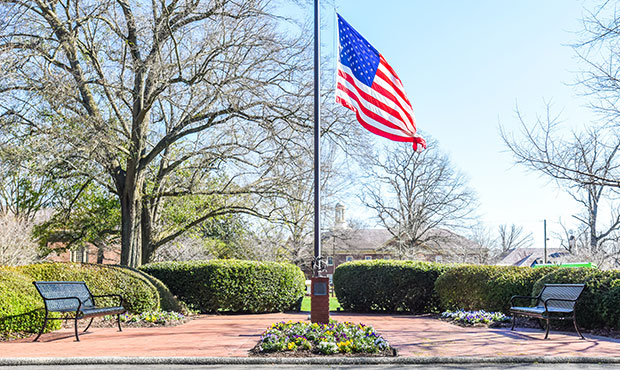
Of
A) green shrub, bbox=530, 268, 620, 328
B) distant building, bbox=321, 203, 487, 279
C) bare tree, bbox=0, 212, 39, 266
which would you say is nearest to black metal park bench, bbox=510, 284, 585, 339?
green shrub, bbox=530, 268, 620, 328

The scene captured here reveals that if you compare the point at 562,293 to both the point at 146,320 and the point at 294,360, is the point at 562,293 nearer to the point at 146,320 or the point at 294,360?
the point at 294,360

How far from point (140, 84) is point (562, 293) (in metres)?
11.8

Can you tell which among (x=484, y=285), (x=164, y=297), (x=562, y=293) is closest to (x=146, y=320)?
(x=164, y=297)

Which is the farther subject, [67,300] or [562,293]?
[562,293]

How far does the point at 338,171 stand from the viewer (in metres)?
19.1

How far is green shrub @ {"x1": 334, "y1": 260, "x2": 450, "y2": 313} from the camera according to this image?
15.5m

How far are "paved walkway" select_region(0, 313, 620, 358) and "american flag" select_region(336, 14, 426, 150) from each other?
→ 11.9ft

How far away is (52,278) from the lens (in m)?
11.1

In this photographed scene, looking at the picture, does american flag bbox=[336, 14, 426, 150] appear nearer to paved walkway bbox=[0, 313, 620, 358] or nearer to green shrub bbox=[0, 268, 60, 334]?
paved walkway bbox=[0, 313, 620, 358]

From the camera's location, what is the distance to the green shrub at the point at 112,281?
37.4 feet

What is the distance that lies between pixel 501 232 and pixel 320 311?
2094 inches

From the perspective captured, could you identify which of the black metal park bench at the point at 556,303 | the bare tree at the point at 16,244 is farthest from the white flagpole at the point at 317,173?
the bare tree at the point at 16,244

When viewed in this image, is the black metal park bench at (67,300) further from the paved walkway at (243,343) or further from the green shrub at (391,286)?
the green shrub at (391,286)

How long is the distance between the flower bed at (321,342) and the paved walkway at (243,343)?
12.7 inches
